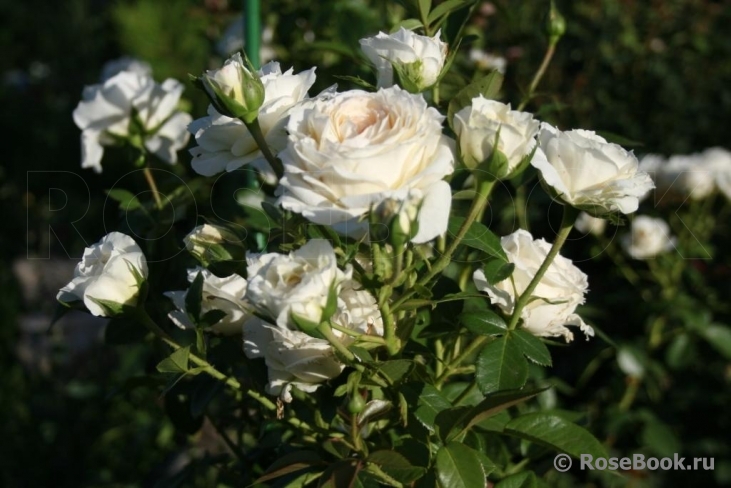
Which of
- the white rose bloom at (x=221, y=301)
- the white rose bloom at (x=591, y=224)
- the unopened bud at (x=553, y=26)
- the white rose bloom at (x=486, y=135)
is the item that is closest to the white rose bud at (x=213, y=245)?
the white rose bloom at (x=221, y=301)

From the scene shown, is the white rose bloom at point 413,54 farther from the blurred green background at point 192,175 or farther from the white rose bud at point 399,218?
the blurred green background at point 192,175

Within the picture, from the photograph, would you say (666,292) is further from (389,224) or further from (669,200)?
(389,224)

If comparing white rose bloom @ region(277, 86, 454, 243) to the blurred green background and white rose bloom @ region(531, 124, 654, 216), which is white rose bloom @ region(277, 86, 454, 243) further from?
the blurred green background

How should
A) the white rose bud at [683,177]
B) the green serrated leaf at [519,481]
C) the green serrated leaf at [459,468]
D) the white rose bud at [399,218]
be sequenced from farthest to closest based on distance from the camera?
the white rose bud at [683,177]
the green serrated leaf at [519,481]
the green serrated leaf at [459,468]
the white rose bud at [399,218]

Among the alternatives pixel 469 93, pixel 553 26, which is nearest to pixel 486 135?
pixel 469 93

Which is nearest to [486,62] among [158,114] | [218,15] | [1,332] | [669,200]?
[158,114]

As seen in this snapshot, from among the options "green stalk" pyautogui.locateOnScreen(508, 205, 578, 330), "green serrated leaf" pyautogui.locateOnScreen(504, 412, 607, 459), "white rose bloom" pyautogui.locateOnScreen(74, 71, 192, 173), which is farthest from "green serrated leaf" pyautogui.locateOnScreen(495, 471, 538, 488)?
"white rose bloom" pyautogui.locateOnScreen(74, 71, 192, 173)
